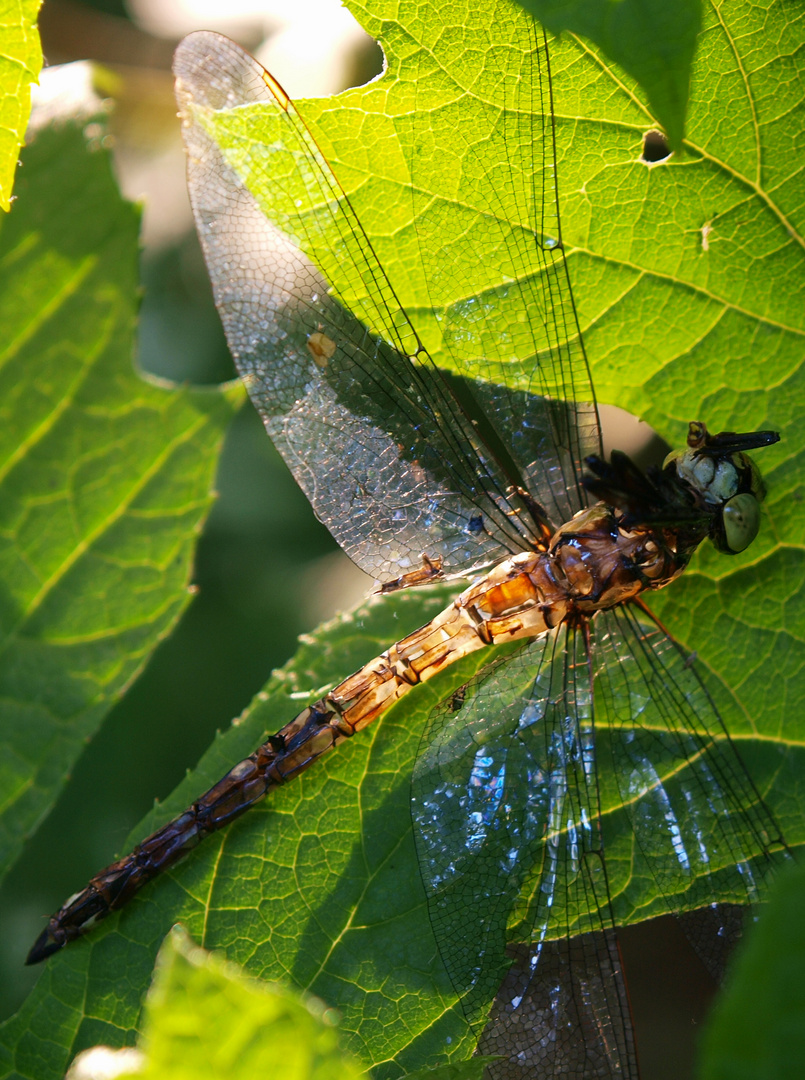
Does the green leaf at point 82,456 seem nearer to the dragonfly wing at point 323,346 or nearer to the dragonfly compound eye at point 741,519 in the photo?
the dragonfly wing at point 323,346

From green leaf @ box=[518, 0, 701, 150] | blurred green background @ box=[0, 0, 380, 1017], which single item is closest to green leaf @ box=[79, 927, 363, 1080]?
green leaf @ box=[518, 0, 701, 150]

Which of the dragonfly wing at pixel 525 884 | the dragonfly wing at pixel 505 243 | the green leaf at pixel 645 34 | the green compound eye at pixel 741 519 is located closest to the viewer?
the green leaf at pixel 645 34

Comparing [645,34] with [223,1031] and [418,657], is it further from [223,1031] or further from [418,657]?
[223,1031]

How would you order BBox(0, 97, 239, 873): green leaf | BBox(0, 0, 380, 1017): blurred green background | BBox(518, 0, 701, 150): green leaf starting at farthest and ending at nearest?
1. BBox(0, 0, 380, 1017): blurred green background
2. BBox(0, 97, 239, 873): green leaf
3. BBox(518, 0, 701, 150): green leaf

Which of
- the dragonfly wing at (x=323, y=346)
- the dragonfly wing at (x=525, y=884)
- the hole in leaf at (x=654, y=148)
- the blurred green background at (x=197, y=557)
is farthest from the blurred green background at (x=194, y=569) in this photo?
the hole in leaf at (x=654, y=148)

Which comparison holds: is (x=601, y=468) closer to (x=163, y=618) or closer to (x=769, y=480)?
(x=769, y=480)

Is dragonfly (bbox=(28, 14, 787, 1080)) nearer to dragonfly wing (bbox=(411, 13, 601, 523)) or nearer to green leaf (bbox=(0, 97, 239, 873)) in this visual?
dragonfly wing (bbox=(411, 13, 601, 523))

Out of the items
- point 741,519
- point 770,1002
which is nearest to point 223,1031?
point 770,1002
